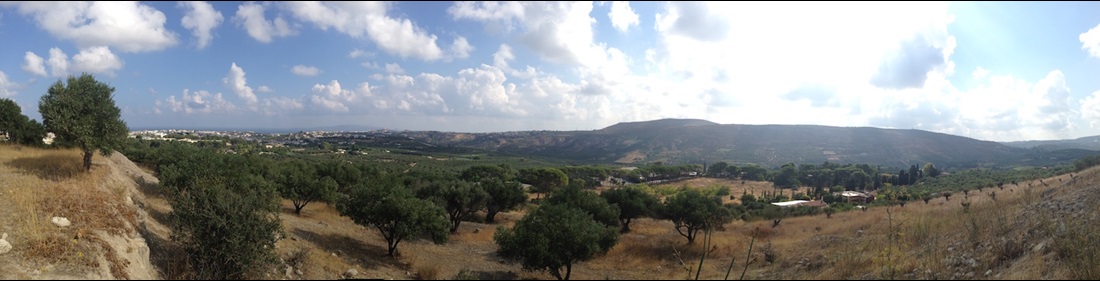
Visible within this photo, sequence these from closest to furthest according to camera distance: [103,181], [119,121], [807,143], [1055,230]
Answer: [1055,230], [103,181], [119,121], [807,143]

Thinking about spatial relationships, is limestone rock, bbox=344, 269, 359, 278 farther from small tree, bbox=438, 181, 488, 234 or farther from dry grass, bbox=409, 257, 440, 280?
small tree, bbox=438, 181, 488, 234

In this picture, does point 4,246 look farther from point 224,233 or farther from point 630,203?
point 630,203

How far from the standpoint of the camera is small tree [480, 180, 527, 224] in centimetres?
3512

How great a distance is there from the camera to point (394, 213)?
1819cm

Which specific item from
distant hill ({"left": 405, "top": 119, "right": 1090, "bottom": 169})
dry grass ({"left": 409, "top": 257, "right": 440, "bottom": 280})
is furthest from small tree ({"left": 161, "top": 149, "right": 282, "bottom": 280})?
distant hill ({"left": 405, "top": 119, "right": 1090, "bottom": 169})

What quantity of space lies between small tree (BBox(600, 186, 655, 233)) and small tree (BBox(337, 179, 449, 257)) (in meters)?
16.6

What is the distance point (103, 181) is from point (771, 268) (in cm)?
2114

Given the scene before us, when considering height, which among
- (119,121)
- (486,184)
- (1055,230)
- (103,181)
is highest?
(119,121)

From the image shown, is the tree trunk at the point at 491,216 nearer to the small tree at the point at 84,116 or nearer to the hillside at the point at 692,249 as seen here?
the hillside at the point at 692,249

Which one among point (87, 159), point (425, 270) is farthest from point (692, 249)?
point (87, 159)

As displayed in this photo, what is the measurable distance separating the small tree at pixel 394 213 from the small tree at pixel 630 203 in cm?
1656

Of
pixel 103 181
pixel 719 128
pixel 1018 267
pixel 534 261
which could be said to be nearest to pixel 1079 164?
pixel 1018 267

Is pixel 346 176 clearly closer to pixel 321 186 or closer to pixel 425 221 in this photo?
pixel 321 186

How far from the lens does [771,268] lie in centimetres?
540
